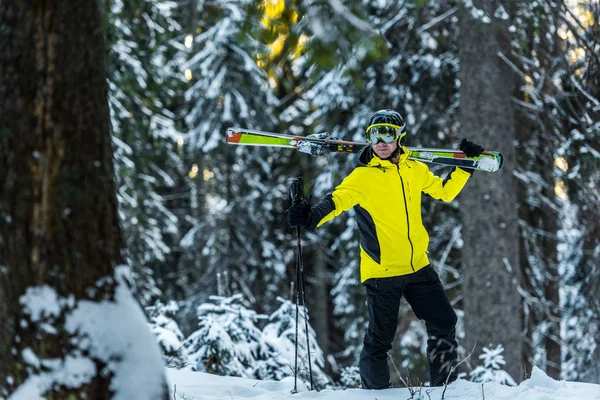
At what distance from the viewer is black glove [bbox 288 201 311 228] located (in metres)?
4.90

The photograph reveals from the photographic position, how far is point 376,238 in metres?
5.27

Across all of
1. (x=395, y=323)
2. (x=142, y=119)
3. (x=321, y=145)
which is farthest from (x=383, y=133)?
(x=142, y=119)

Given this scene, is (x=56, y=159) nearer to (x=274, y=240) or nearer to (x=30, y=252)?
(x=30, y=252)

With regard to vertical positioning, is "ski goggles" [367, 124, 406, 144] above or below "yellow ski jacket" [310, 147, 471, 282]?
above

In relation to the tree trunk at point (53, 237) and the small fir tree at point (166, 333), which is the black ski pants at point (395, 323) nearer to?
the small fir tree at point (166, 333)

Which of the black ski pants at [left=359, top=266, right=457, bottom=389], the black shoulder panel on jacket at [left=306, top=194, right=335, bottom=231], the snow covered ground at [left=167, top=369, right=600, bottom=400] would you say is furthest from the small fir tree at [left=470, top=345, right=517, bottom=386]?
the black shoulder panel on jacket at [left=306, top=194, right=335, bottom=231]

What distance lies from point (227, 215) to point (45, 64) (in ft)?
46.9

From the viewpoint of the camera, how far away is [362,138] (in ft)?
40.2

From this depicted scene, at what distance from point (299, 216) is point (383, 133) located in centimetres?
98

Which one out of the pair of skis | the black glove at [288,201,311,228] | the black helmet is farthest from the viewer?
the pair of skis

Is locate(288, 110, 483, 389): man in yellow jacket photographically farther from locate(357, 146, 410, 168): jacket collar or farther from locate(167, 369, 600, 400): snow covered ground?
locate(167, 369, 600, 400): snow covered ground

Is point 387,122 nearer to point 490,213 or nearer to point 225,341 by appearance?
point 225,341

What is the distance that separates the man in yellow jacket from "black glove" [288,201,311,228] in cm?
31

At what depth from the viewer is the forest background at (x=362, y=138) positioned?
798cm
